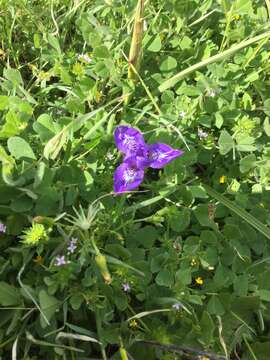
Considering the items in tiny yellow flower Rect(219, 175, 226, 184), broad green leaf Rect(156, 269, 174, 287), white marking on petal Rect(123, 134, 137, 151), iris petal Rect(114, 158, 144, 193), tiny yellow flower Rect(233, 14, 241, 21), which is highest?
tiny yellow flower Rect(233, 14, 241, 21)

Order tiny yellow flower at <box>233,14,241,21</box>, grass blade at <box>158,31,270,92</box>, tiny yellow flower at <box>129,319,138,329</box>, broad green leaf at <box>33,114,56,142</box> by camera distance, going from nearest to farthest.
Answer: tiny yellow flower at <box>129,319,138,329</box> < broad green leaf at <box>33,114,56,142</box> < grass blade at <box>158,31,270,92</box> < tiny yellow flower at <box>233,14,241,21</box>

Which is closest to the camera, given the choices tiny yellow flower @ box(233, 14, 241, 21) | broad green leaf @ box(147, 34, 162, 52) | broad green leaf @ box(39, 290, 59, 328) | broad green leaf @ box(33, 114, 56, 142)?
broad green leaf @ box(39, 290, 59, 328)

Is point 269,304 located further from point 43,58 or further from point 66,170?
point 43,58

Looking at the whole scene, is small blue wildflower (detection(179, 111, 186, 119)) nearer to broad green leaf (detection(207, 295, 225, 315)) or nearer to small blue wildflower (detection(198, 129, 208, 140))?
small blue wildflower (detection(198, 129, 208, 140))

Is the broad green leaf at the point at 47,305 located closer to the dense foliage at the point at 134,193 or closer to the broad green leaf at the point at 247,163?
the dense foliage at the point at 134,193

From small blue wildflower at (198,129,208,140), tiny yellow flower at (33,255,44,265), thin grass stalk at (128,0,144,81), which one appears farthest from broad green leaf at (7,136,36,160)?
small blue wildflower at (198,129,208,140)
